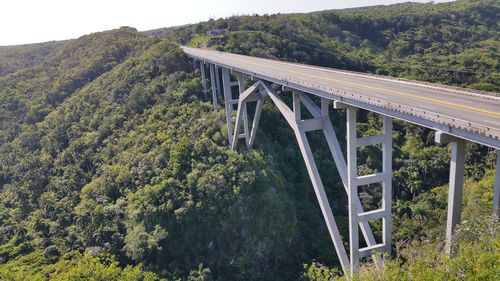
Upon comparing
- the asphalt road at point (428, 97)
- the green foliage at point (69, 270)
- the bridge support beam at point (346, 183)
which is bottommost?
the green foliage at point (69, 270)

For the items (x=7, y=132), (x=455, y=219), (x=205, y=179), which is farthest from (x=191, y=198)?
(x=7, y=132)

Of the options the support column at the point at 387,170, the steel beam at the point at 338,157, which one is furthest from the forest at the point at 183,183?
the steel beam at the point at 338,157

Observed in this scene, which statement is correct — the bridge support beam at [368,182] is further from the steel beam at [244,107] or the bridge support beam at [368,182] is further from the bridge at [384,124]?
the steel beam at [244,107]

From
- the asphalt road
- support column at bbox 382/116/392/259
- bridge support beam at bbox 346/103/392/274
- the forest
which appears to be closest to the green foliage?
the forest

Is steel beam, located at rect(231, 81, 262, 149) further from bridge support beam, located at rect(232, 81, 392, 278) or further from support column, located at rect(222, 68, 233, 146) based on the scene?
bridge support beam, located at rect(232, 81, 392, 278)

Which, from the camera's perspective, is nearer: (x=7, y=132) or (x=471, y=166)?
(x=471, y=166)

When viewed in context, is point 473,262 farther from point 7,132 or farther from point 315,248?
point 7,132
